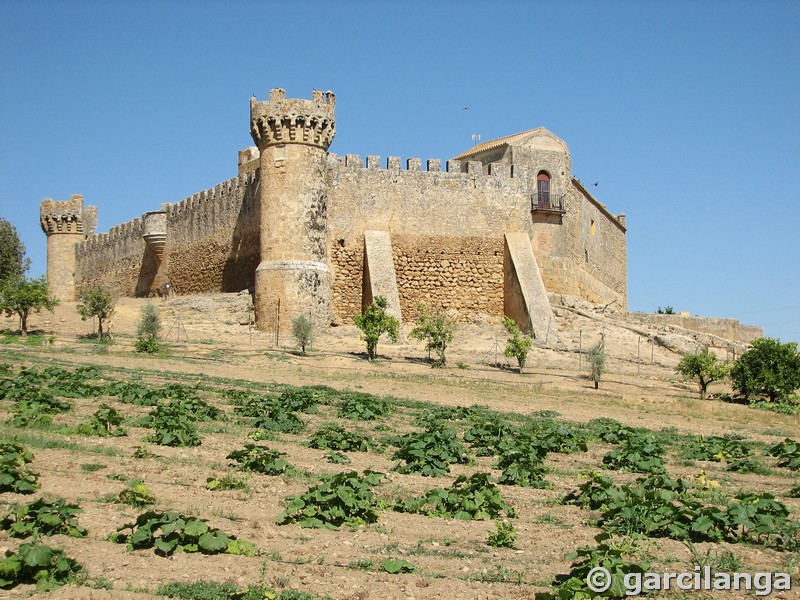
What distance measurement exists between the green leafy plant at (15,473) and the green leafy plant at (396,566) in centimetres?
327

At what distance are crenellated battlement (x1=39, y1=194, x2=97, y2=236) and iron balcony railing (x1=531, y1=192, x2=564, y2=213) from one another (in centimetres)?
2180

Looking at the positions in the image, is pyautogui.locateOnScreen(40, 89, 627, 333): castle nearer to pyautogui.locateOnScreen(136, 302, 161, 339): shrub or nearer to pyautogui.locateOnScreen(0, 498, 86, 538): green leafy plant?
pyautogui.locateOnScreen(136, 302, 161, 339): shrub

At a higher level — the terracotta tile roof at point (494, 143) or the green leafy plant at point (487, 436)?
the terracotta tile roof at point (494, 143)

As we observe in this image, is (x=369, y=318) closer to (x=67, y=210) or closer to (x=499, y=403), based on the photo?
(x=499, y=403)

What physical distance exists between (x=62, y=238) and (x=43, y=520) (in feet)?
130

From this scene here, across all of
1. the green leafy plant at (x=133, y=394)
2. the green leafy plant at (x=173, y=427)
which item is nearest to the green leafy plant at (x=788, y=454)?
the green leafy plant at (x=173, y=427)

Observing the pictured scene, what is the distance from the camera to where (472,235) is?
32594 mm

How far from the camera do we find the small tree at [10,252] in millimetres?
46094

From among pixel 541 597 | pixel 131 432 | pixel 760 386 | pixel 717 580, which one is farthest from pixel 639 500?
pixel 760 386

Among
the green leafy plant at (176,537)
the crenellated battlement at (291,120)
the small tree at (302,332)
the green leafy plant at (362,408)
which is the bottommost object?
the green leafy plant at (176,537)

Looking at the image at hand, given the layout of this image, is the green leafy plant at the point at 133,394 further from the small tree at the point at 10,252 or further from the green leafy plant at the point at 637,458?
the small tree at the point at 10,252

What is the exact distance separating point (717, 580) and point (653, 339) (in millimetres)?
24618

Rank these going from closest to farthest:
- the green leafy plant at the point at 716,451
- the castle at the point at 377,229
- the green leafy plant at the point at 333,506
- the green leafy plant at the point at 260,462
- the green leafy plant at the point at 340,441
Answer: the green leafy plant at the point at 333,506 → the green leafy plant at the point at 260,462 → the green leafy plant at the point at 340,441 → the green leafy plant at the point at 716,451 → the castle at the point at 377,229

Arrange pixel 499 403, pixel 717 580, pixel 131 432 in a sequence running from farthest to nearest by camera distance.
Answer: pixel 499 403 → pixel 131 432 → pixel 717 580
